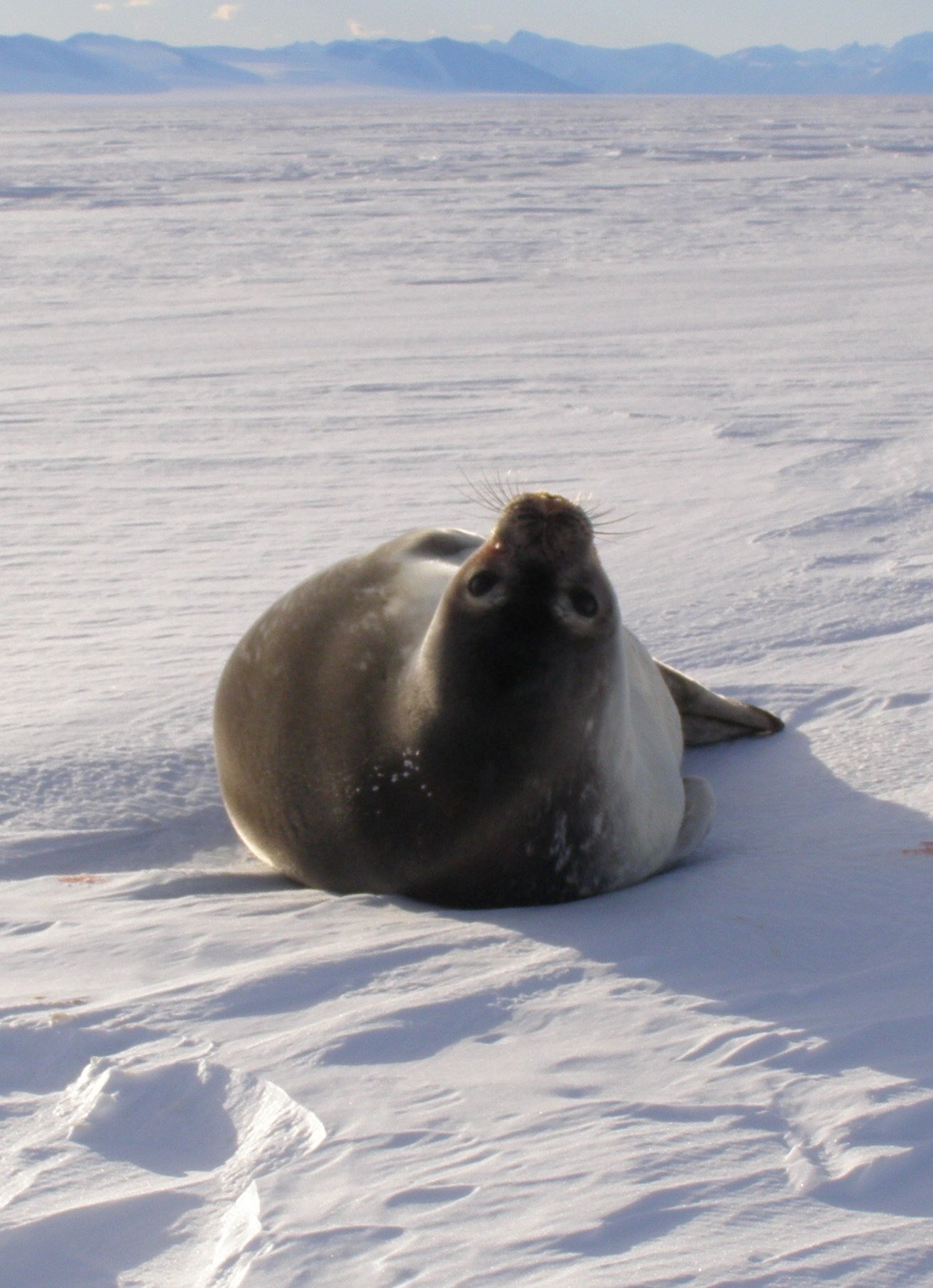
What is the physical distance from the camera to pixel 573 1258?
1.41 meters

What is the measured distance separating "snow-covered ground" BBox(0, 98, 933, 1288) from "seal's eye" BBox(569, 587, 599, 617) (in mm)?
524

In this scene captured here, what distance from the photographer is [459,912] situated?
8.53ft

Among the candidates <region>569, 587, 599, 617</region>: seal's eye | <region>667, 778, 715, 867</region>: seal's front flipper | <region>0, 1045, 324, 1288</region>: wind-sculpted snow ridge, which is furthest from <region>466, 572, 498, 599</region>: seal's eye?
<region>0, 1045, 324, 1288</region>: wind-sculpted snow ridge

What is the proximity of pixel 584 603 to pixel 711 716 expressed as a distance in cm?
103

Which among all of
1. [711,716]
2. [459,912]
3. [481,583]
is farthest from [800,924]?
[711,716]

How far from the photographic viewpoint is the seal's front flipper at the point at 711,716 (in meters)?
3.53

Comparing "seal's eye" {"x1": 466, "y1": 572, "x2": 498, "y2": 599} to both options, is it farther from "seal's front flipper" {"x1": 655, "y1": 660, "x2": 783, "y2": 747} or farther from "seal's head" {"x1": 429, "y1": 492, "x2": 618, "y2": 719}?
"seal's front flipper" {"x1": 655, "y1": 660, "x2": 783, "y2": 747}

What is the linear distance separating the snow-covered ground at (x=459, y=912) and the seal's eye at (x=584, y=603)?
20.6 inches

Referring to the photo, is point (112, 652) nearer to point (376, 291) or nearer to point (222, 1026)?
point (222, 1026)

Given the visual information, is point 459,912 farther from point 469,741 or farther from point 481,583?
point 481,583

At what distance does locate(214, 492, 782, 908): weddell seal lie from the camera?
2.58 meters

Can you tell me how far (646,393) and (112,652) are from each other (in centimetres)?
441

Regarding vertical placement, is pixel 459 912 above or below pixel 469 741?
below

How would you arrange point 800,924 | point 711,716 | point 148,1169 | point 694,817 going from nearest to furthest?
1. point 148,1169
2. point 800,924
3. point 694,817
4. point 711,716
